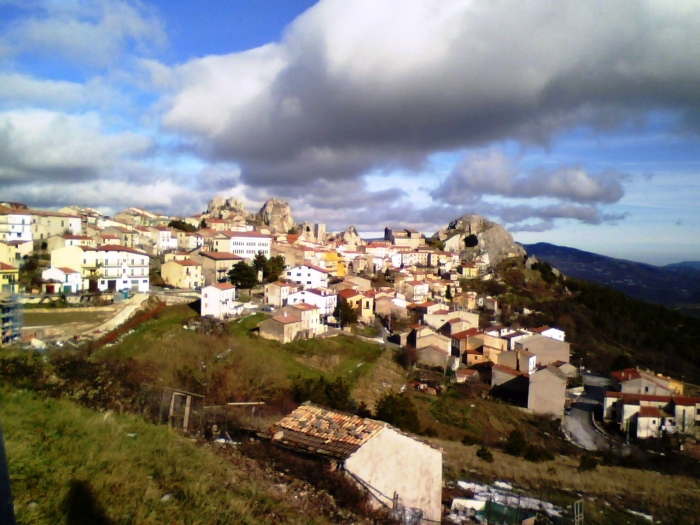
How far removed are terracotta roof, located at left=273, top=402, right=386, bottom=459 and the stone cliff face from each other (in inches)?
2809

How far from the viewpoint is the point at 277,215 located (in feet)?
289

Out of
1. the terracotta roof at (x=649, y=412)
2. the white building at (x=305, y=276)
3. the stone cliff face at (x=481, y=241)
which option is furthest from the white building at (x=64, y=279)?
the stone cliff face at (x=481, y=241)

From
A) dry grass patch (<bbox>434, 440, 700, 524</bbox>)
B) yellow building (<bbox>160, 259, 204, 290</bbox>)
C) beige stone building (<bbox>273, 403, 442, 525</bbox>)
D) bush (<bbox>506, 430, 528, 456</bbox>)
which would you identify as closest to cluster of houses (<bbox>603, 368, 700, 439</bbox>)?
dry grass patch (<bbox>434, 440, 700, 524</bbox>)

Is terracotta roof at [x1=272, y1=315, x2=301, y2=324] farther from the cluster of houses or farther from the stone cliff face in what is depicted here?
the stone cliff face

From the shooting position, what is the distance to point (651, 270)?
569 ft

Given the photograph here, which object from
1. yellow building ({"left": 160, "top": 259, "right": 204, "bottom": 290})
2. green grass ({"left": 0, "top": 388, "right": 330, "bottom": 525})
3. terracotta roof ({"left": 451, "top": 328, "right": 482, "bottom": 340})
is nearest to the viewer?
green grass ({"left": 0, "top": 388, "right": 330, "bottom": 525})

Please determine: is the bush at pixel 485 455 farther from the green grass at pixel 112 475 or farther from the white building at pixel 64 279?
the white building at pixel 64 279

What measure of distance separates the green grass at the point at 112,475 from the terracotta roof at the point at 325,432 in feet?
6.20

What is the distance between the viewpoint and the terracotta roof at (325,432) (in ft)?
25.1

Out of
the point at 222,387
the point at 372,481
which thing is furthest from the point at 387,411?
the point at 372,481

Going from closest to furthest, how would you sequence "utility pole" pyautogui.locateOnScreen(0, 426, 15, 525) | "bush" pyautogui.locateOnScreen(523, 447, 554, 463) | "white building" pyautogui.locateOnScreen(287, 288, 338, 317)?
"utility pole" pyautogui.locateOnScreen(0, 426, 15, 525) → "bush" pyautogui.locateOnScreen(523, 447, 554, 463) → "white building" pyautogui.locateOnScreen(287, 288, 338, 317)

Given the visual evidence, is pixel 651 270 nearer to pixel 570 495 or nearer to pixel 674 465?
pixel 674 465

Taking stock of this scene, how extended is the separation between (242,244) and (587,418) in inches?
1362

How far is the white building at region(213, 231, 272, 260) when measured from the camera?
48094 mm
